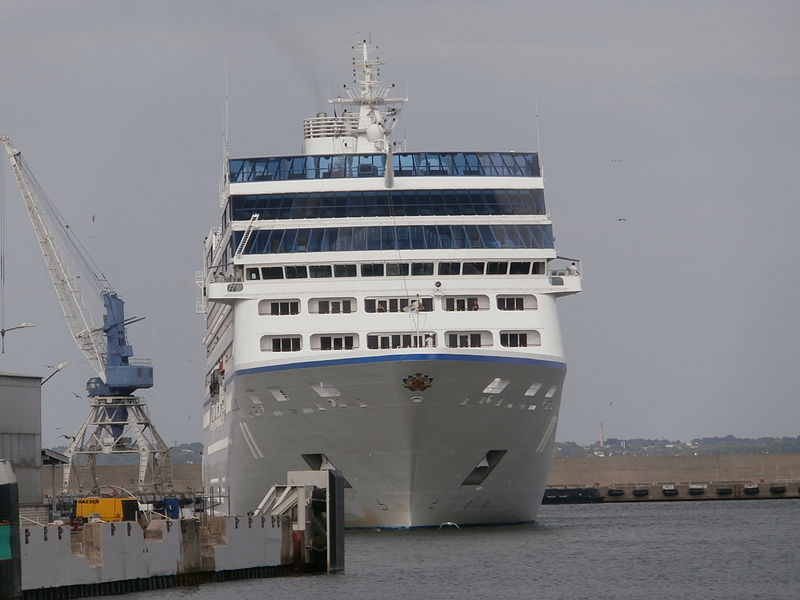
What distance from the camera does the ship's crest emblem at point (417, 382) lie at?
50.1 m

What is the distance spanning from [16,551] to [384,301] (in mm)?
25307

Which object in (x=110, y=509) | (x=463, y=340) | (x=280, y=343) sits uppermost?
(x=280, y=343)

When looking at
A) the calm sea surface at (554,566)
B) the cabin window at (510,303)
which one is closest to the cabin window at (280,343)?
the calm sea surface at (554,566)

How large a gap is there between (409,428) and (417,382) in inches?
58.9

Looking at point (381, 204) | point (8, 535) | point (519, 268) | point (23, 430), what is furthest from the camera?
point (381, 204)

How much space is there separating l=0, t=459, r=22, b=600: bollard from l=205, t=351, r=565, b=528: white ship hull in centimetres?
2168

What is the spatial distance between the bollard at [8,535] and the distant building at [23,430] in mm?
11583

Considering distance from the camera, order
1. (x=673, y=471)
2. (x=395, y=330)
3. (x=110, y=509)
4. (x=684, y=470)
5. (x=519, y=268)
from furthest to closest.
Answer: (x=673, y=471) → (x=684, y=470) → (x=519, y=268) → (x=395, y=330) → (x=110, y=509)

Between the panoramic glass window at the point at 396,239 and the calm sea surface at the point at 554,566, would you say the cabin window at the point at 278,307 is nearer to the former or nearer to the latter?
the panoramic glass window at the point at 396,239

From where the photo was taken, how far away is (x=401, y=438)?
50.8 m

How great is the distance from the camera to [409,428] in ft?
166

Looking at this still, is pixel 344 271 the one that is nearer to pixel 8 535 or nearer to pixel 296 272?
pixel 296 272

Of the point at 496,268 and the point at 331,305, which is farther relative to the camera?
the point at 496,268

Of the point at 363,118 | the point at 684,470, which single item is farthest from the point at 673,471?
the point at 363,118
